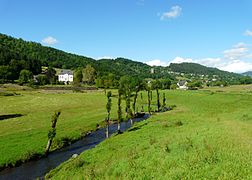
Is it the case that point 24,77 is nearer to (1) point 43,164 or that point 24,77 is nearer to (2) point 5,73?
(2) point 5,73

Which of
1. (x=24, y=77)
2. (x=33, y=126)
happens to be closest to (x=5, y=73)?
(x=24, y=77)

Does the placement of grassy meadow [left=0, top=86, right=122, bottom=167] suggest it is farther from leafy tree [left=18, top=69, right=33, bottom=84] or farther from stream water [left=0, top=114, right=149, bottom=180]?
leafy tree [left=18, top=69, right=33, bottom=84]

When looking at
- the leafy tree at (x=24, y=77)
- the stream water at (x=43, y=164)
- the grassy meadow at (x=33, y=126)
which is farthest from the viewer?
the leafy tree at (x=24, y=77)

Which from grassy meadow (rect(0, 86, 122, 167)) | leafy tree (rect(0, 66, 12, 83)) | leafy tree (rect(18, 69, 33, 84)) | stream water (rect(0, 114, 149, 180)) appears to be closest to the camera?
stream water (rect(0, 114, 149, 180))

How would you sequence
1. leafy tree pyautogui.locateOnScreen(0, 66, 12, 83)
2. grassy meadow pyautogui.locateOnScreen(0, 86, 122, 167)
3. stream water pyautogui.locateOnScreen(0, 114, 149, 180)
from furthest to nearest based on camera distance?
leafy tree pyautogui.locateOnScreen(0, 66, 12, 83) < grassy meadow pyautogui.locateOnScreen(0, 86, 122, 167) < stream water pyautogui.locateOnScreen(0, 114, 149, 180)

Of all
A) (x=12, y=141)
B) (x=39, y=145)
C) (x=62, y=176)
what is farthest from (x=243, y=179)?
(x=12, y=141)

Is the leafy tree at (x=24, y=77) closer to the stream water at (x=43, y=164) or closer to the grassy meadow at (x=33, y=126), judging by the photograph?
the grassy meadow at (x=33, y=126)

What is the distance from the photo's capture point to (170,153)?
101 feet

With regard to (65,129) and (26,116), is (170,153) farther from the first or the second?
(26,116)

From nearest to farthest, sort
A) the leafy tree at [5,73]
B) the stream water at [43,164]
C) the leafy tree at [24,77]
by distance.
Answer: the stream water at [43,164]
the leafy tree at [5,73]
the leafy tree at [24,77]

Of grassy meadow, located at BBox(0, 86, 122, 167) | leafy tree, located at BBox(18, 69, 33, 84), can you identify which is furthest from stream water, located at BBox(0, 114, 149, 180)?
leafy tree, located at BBox(18, 69, 33, 84)

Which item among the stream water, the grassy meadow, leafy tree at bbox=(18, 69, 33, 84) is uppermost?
leafy tree at bbox=(18, 69, 33, 84)

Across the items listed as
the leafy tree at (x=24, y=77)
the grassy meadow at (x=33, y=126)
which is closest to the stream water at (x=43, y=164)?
the grassy meadow at (x=33, y=126)

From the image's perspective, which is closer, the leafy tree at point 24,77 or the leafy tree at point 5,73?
the leafy tree at point 5,73
